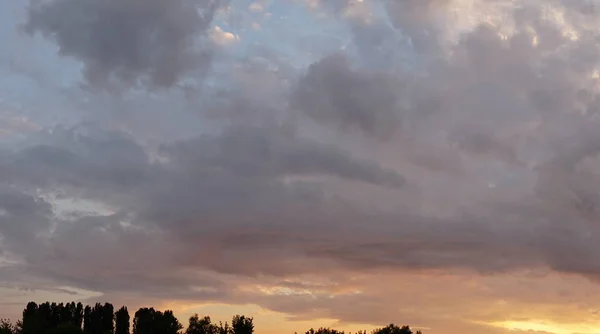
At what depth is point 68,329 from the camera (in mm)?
198375
